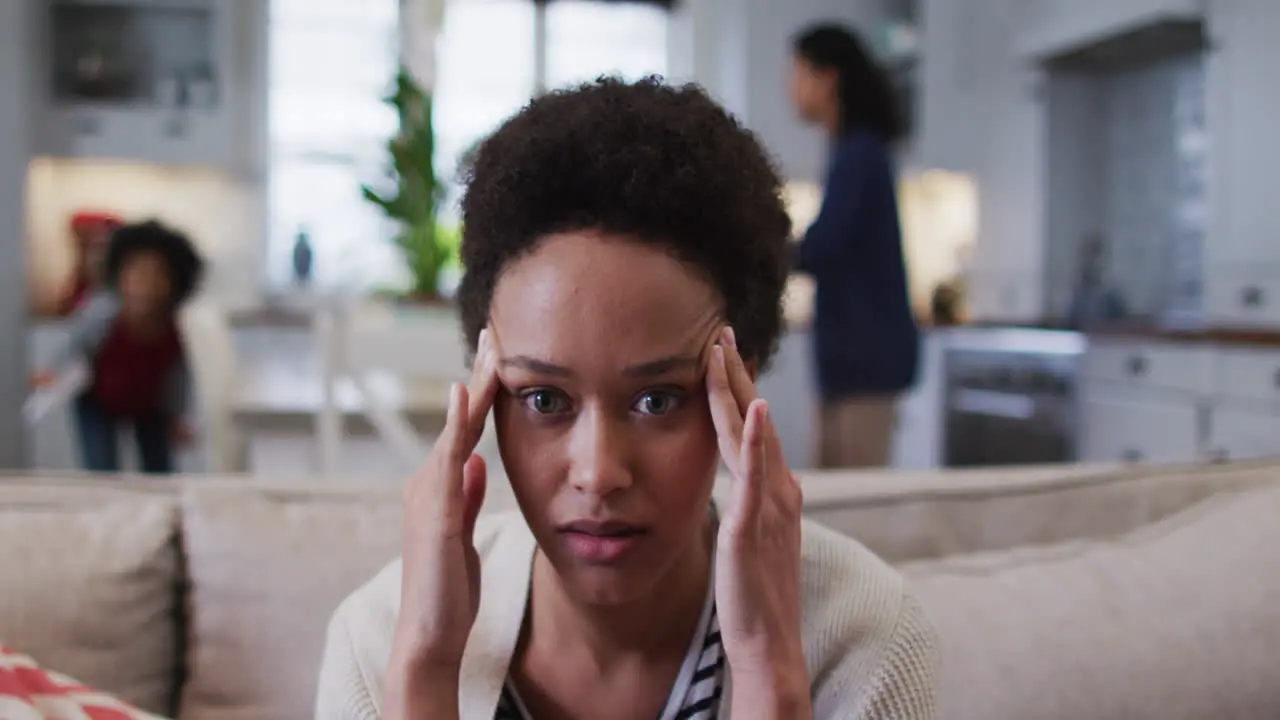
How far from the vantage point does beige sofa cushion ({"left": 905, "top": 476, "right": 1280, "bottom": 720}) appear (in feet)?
3.34

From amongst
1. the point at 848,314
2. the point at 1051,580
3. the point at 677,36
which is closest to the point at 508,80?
the point at 677,36

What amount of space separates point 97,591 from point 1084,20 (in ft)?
13.3

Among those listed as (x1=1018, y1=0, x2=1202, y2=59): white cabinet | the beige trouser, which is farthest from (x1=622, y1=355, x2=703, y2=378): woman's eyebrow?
(x1=1018, y1=0, x2=1202, y2=59): white cabinet

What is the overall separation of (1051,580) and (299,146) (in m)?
5.27

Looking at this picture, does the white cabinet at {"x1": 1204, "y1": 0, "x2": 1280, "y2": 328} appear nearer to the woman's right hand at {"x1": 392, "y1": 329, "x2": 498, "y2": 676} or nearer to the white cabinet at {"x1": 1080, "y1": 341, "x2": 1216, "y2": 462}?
the white cabinet at {"x1": 1080, "y1": 341, "x2": 1216, "y2": 462}

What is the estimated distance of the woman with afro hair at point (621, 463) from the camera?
29.7 inches

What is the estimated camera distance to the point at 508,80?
597 centimetres

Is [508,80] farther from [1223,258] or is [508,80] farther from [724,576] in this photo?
[724,576]

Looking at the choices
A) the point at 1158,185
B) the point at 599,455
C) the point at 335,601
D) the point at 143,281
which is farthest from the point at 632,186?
the point at 1158,185

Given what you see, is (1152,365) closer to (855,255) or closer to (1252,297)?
(1252,297)

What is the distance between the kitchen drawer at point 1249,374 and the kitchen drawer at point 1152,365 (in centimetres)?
4

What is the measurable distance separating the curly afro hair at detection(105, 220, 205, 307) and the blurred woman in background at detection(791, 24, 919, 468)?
1.74 metres

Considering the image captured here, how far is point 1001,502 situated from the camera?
1275 mm

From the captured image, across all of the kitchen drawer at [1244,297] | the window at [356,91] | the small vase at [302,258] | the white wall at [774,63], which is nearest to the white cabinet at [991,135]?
the white wall at [774,63]
